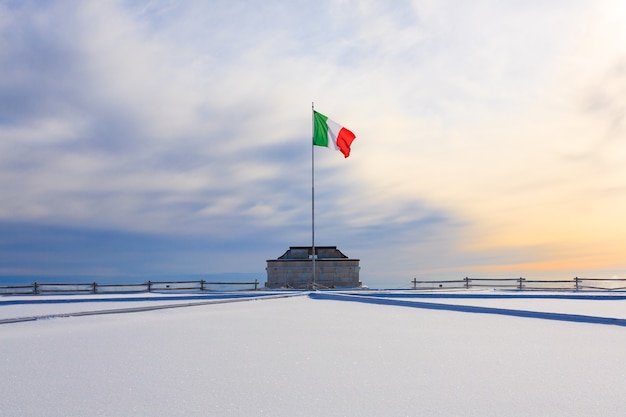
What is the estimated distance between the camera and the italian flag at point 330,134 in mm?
27609

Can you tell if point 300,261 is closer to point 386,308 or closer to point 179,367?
point 386,308

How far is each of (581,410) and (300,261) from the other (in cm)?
2960

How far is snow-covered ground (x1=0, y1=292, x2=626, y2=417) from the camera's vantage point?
4336 millimetres

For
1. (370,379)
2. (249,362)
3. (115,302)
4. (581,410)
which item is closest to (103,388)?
(249,362)

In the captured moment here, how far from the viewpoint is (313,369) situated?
5738mm

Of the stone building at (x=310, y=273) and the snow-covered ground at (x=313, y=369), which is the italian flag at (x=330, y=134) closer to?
the stone building at (x=310, y=273)

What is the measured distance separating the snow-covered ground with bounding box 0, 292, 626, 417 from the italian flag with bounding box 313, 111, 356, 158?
18183mm

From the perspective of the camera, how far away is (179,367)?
5.86 metres

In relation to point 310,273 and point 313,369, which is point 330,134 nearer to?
point 310,273

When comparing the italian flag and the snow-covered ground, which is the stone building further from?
the snow-covered ground

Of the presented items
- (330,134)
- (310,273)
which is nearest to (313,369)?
(330,134)

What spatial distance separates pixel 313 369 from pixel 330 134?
74.4 feet

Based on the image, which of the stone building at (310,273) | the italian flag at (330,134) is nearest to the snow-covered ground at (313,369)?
the italian flag at (330,134)

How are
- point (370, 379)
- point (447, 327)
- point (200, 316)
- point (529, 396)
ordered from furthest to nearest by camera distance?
point (200, 316), point (447, 327), point (370, 379), point (529, 396)
